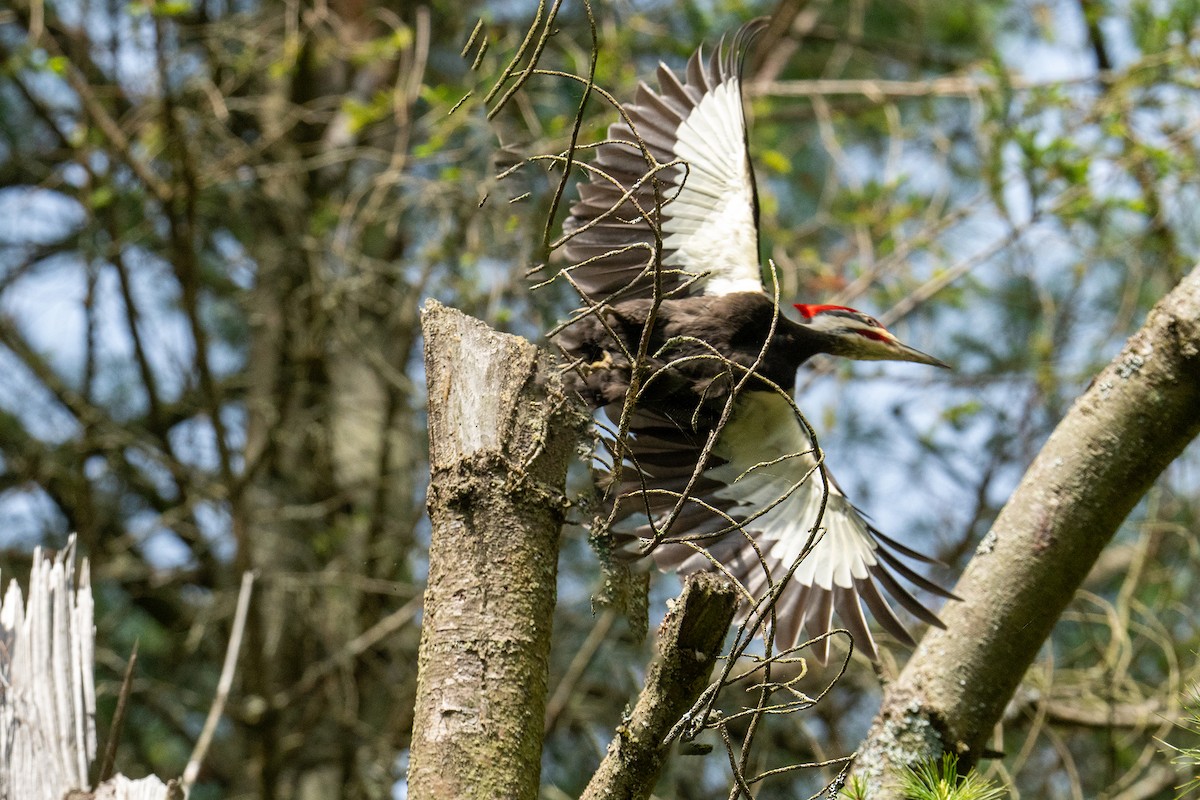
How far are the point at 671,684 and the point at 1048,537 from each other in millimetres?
988

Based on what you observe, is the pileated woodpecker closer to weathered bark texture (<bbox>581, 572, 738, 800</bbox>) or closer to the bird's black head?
the bird's black head

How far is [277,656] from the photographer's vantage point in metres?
4.71

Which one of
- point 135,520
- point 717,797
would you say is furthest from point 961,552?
point 135,520

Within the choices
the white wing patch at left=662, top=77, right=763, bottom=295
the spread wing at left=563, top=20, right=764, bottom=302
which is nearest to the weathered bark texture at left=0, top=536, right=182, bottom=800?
the spread wing at left=563, top=20, right=764, bottom=302

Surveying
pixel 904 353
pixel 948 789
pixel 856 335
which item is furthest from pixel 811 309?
pixel 948 789

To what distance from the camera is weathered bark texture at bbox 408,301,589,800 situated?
59.1 inches

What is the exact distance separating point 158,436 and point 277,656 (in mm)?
1007

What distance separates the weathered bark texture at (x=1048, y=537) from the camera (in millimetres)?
2086

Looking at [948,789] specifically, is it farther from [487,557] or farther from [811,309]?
[811,309]

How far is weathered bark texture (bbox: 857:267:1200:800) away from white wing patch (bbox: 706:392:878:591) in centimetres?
94

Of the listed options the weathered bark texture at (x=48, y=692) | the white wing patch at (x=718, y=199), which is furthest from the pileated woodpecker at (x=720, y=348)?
the weathered bark texture at (x=48, y=692)

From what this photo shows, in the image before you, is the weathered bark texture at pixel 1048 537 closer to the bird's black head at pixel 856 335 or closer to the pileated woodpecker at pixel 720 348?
the pileated woodpecker at pixel 720 348

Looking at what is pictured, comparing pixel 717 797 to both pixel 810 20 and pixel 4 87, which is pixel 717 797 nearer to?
pixel 810 20

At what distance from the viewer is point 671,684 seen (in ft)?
4.70
